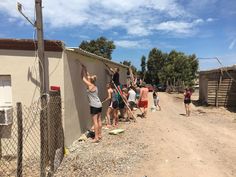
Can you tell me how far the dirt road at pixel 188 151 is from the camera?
724 cm

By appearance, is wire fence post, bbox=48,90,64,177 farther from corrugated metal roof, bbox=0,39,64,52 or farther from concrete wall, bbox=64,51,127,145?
corrugated metal roof, bbox=0,39,64,52

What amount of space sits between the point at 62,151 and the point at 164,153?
8.22ft

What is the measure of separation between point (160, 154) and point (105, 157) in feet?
4.61

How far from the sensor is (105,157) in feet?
26.7

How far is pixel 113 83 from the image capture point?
1391cm

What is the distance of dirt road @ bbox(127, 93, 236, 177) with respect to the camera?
7.24 metres

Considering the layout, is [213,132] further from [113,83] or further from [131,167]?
[131,167]

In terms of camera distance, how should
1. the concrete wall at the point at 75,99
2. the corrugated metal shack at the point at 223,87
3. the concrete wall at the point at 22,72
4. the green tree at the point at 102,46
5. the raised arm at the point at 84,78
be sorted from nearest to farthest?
the concrete wall at the point at 22,72, the concrete wall at the point at 75,99, the raised arm at the point at 84,78, the corrugated metal shack at the point at 223,87, the green tree at the point at 102,46

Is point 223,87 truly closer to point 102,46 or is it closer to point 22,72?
point 22,72

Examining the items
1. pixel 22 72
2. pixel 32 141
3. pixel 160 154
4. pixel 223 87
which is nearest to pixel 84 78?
pixel 22 72

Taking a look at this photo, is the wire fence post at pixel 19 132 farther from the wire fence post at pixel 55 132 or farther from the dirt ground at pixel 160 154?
the dirt ground at pixel 160 154

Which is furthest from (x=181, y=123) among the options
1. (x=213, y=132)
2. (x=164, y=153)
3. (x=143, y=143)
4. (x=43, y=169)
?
(x=43, y=169)

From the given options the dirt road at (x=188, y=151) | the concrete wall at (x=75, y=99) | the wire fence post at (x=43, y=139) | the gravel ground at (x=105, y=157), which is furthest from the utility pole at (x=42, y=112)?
the concrete wall at (x=75, y=99)

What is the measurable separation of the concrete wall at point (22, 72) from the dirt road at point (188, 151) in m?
3.19
